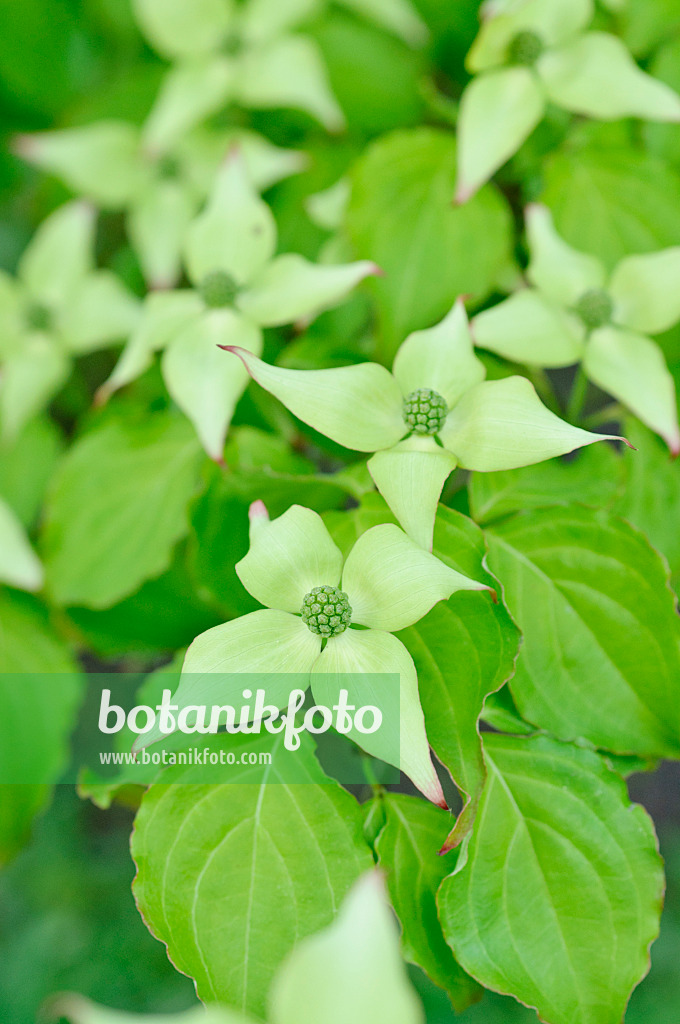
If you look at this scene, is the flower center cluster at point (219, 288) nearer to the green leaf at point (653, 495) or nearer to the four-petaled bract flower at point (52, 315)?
the four-petaled bract flower at point (52, 315)

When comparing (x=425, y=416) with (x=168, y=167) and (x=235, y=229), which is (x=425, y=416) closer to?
(x=235, y=229)

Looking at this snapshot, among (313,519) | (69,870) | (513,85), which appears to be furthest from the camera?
(69,870)

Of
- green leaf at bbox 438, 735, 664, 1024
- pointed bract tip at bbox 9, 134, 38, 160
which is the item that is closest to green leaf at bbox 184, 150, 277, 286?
pointed bract tip at bbox 9, 134, 38, 160

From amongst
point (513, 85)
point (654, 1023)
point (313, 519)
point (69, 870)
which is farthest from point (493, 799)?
point (69, 870)

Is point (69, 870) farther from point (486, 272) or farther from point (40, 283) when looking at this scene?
point (486, 272)

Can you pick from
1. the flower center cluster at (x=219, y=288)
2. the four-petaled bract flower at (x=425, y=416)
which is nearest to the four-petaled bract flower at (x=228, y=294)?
the flower center cluster at (x=219, y=288)

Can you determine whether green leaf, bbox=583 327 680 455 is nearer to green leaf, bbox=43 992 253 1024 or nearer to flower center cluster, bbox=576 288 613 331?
flower center cluster, bbox=576 288 613 331
